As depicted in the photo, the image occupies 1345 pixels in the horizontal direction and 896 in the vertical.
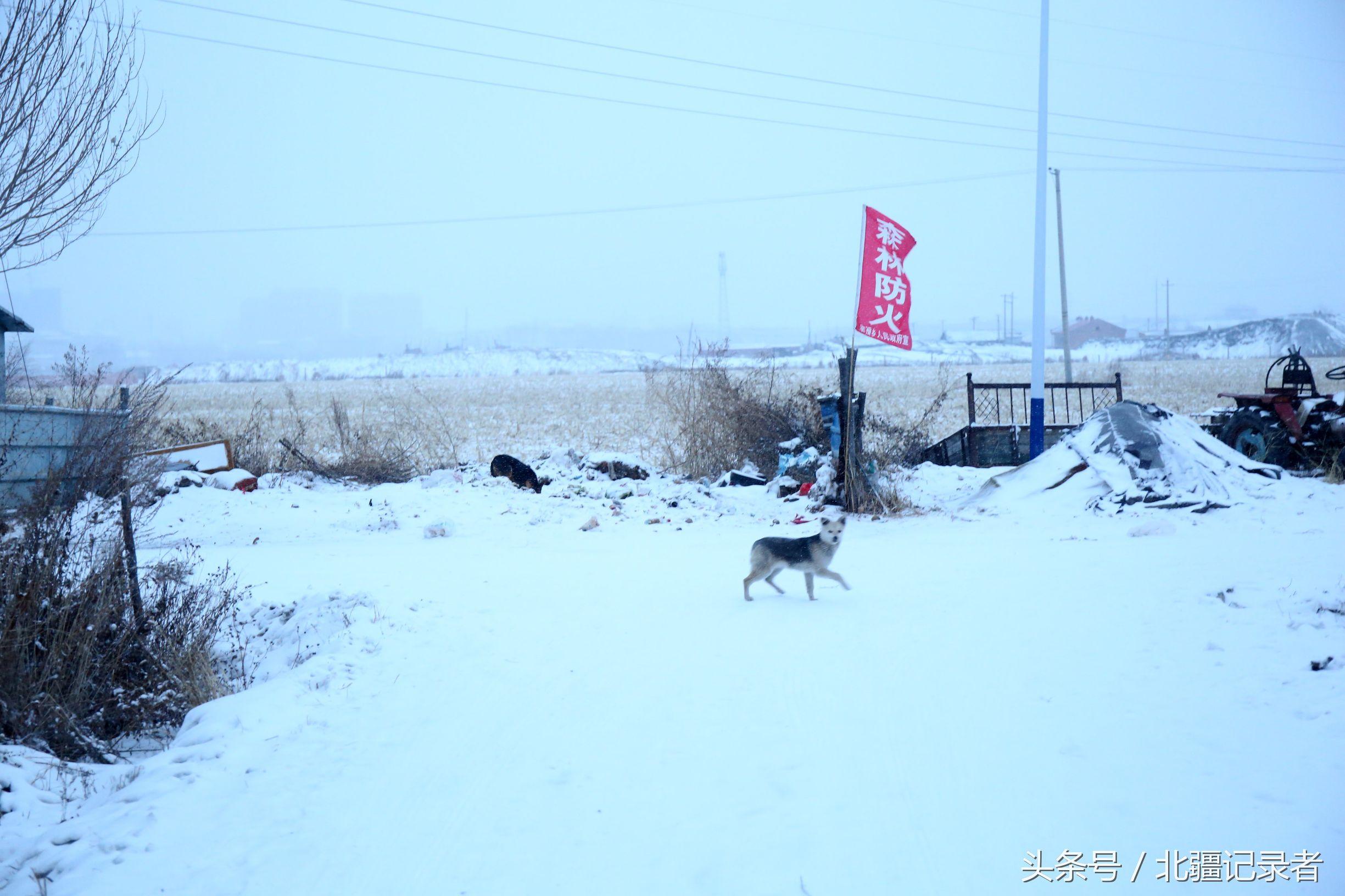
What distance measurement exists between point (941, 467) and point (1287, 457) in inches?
211

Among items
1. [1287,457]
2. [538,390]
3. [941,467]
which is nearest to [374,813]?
[941,467]

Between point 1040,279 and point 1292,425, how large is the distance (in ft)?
14.8

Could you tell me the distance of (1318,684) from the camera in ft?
14.7

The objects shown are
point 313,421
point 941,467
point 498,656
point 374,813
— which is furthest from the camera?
point 313,421

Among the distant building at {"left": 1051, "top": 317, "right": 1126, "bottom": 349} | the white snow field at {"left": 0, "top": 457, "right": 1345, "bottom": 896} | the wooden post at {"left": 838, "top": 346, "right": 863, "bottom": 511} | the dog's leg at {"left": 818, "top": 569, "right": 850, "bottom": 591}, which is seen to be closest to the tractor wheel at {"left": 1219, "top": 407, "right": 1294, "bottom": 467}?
the white snow field at {"left": 0, "top": 457, "right": 1345, "bottom": 896}

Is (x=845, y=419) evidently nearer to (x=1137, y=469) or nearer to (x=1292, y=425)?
(x=1137, y=469)

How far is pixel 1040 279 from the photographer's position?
13.4 meters

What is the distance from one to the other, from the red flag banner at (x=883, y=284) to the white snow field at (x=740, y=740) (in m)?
4.97

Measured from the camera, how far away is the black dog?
14312 mm

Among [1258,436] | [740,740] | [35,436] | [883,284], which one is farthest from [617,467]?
[740,740]

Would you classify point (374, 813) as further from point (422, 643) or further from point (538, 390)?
point (538, 390)

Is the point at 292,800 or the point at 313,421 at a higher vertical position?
the point at 313,421

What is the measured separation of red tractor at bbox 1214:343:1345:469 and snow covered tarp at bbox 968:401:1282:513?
1.92m

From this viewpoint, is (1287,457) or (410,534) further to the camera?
(1287,457)
